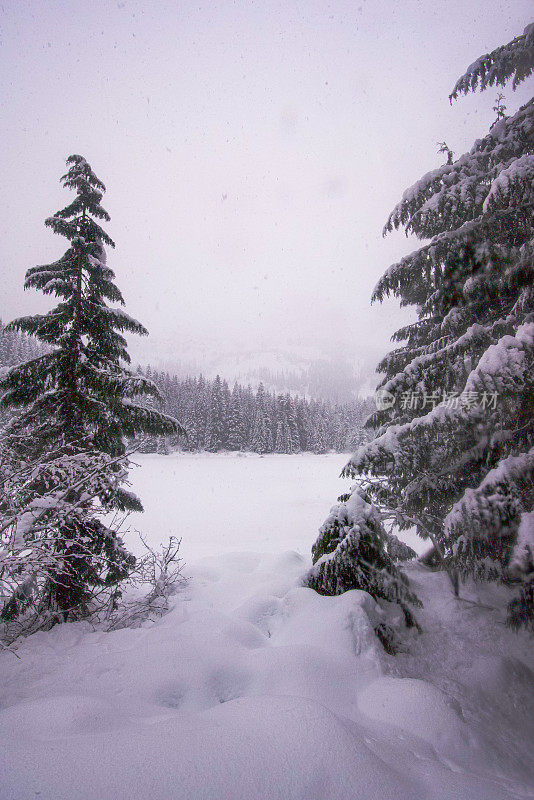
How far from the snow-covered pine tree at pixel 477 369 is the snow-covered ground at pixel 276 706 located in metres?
1.16

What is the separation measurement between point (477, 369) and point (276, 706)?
11.5 feet

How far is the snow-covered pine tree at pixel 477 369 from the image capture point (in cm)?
326

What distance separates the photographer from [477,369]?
10.7ft

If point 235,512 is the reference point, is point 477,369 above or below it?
above

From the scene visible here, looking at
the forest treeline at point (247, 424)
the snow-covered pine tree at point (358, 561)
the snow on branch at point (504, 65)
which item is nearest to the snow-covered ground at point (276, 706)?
the snow-covered pine tree at point (358, 561)

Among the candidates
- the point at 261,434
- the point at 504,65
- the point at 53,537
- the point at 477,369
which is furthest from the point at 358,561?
the point at 261,434

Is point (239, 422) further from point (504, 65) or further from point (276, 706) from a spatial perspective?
point (276, 706)

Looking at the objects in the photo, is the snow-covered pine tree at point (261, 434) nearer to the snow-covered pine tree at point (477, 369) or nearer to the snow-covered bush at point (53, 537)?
the snow-covered bush at point (53, 537)

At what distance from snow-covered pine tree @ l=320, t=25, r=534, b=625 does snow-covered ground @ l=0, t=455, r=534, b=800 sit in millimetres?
1158

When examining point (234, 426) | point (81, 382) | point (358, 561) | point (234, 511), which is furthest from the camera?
point (234, 426)

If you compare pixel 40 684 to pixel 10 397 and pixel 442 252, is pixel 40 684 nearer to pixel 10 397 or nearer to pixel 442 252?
pixel 10 397

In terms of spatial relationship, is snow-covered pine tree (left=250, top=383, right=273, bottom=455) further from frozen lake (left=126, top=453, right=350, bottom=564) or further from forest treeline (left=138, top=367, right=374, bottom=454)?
frozen lake (left=126, top=453, right=350, bottom=564)

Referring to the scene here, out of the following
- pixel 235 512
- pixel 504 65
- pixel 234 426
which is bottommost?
pixel 235 512

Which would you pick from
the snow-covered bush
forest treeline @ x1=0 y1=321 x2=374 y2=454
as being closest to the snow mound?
the snow-covered bush
